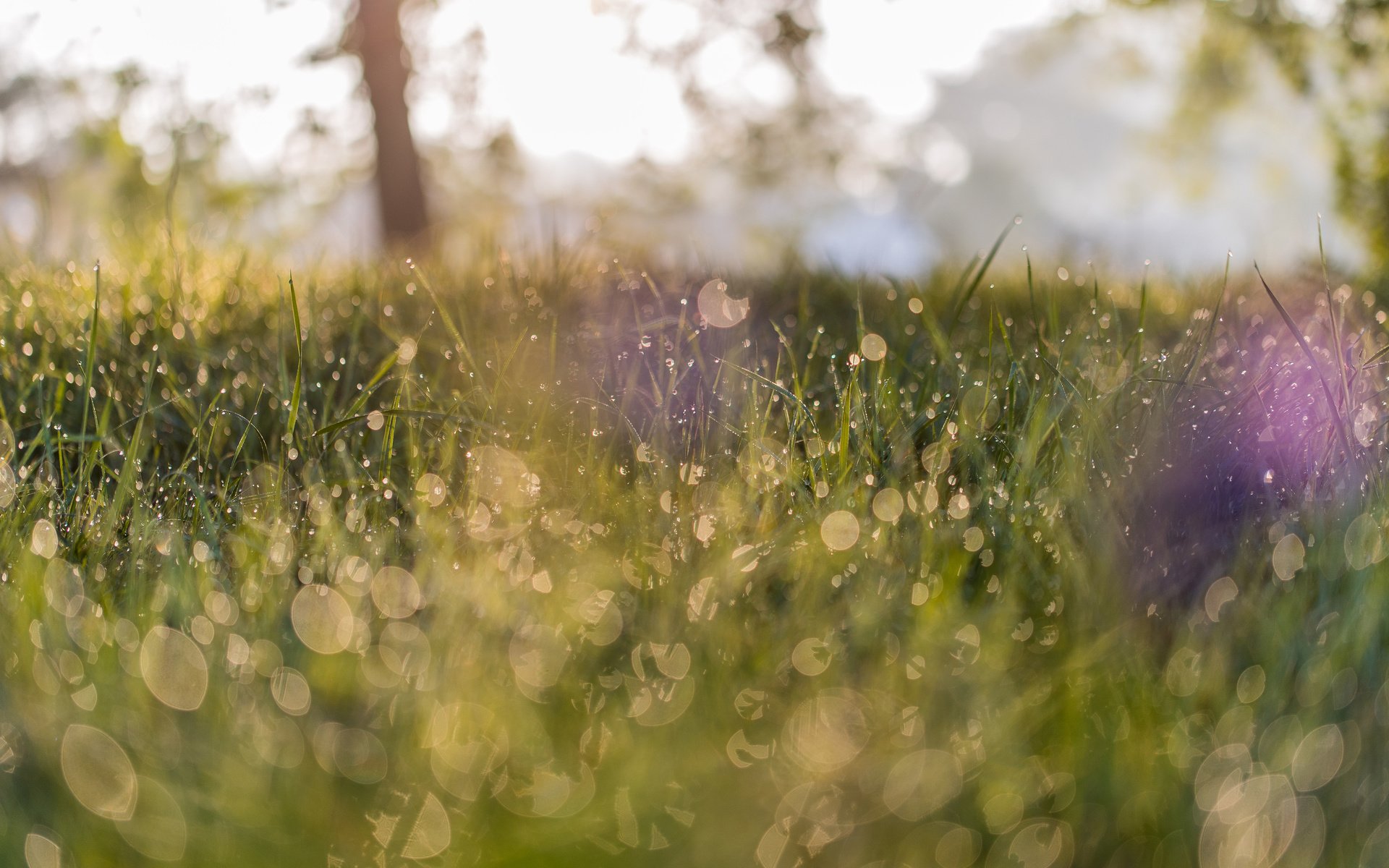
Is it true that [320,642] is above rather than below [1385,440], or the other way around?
above

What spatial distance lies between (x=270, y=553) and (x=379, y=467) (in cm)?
38

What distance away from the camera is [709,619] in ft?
4.04

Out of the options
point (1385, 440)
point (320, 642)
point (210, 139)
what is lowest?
point (1385, 440)

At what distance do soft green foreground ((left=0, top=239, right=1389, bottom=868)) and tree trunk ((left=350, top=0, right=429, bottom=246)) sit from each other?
604 cm

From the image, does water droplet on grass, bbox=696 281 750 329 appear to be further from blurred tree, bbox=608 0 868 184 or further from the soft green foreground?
blurred tree, bbox=608 0 868 184

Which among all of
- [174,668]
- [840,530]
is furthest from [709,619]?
[174,668]

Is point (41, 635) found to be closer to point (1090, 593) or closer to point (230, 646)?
point (230, 646)

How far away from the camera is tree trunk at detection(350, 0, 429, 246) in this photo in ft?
25.7

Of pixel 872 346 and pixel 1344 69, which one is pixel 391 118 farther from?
pixel 1344 69

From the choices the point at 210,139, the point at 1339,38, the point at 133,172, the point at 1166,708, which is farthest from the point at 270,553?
the point at 1339,38

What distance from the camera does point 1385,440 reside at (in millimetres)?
1826

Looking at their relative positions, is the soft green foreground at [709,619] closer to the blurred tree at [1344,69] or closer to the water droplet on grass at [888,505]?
the water droplet on grass at [888,505]

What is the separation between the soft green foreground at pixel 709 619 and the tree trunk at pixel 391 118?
19.8ft

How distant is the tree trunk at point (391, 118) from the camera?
7848 mm
